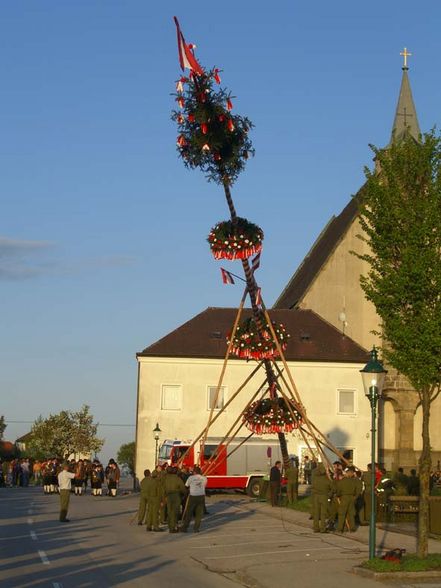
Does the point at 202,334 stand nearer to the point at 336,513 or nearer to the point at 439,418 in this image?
the point at 439,418

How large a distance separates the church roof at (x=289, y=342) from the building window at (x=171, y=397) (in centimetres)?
180

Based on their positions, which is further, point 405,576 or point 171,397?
point 171,397

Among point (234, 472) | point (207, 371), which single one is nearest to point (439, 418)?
point (207, 371)

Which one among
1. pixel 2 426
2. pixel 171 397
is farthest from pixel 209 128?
pixel 2 426

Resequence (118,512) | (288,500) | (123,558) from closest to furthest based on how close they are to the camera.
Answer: (123,558), (118,512), (288,500)

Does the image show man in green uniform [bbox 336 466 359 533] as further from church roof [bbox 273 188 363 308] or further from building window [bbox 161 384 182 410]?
church roof [bbox 273 188 363 308]

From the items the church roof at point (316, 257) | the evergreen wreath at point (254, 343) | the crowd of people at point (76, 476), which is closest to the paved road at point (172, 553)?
the evergreen wreath at point (254, 343)

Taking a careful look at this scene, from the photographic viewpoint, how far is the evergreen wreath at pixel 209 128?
26.5 m

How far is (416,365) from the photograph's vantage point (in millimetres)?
21719

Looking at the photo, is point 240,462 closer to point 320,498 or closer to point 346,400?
point 346,400

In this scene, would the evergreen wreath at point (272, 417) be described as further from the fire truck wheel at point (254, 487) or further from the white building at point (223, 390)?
the white building at point (223, 390)

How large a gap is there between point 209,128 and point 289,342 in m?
35.4

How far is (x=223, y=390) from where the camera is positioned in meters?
59.8

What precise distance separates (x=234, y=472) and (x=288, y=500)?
345 inches
